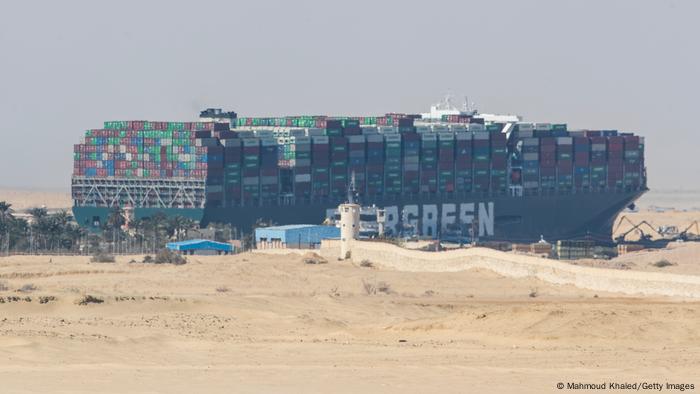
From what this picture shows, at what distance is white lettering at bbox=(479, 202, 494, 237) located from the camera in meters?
170

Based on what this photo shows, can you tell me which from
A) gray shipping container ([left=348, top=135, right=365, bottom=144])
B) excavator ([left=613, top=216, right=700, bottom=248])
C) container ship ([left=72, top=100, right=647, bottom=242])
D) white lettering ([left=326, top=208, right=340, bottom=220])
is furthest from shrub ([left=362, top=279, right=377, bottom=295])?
gray shipping container ([left=348, top=135, right=365, bottom=144])

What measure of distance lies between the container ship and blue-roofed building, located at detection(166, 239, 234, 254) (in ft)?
128

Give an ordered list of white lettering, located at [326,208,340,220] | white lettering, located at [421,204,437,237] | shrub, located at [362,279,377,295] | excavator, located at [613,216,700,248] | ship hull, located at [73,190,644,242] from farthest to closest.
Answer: white lettering, located at [421,204,437,237] < white lettering, located at [326,208,340,220] < ship hull, located at [73,190,644,242] < excavator, located at [613,216,700,248] < shrub, located at [362,279,377,295]

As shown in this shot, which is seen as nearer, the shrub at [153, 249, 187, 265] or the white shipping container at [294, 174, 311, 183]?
the shrub at [153, 249, 187, 265]

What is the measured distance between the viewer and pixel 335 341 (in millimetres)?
45500

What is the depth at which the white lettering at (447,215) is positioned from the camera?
168m

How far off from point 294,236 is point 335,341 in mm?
74504

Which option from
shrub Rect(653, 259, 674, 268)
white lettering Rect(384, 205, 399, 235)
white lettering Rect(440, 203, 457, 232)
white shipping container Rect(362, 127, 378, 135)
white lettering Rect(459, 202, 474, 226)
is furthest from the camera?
white lettering Rect(459, 202, 474, 226)

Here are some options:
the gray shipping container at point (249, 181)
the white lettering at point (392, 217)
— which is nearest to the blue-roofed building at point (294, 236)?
the gray shipping container at point (249, 181)

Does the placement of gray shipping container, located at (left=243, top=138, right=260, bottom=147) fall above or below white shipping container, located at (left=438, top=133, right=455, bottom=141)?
below

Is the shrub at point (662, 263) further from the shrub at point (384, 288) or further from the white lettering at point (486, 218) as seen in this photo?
the white lettering at point (486, 218)

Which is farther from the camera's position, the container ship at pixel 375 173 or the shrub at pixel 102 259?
the container ship at pixel 375 173

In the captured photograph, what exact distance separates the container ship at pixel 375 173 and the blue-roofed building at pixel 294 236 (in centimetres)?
2322

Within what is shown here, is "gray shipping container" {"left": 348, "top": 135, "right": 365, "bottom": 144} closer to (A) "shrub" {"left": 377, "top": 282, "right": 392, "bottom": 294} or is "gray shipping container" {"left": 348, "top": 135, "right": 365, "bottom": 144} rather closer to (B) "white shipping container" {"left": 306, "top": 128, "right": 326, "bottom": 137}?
(B) "white shipping container" {"left": 306, "top": 128, "right": 326, "bottom": 137}
